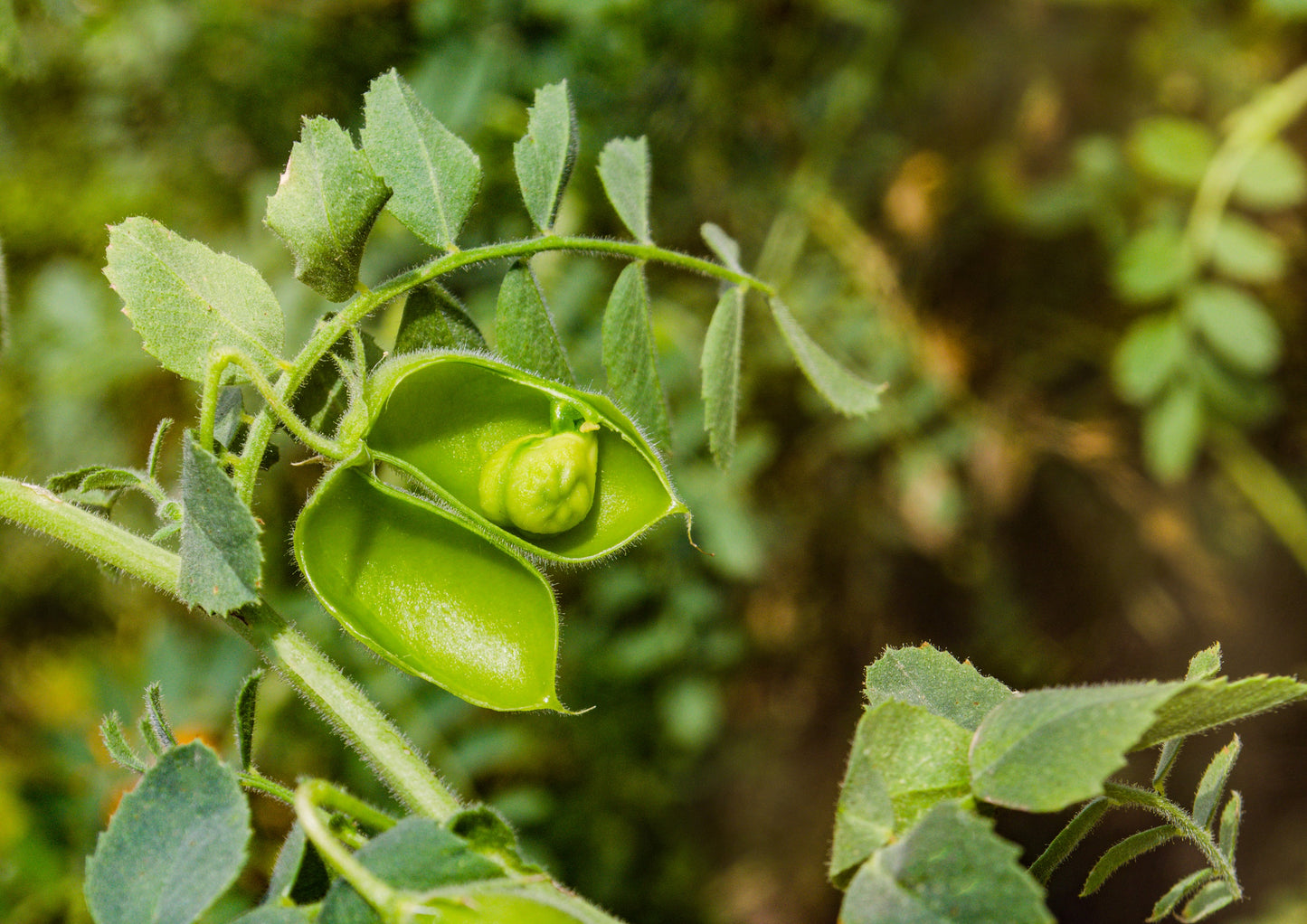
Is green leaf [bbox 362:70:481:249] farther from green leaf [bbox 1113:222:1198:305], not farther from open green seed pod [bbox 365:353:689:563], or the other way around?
green leaf [bbox 1113:222:1198:305]

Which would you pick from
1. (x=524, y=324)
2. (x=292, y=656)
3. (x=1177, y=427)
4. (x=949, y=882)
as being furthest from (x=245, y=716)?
(x=1177, y=427)

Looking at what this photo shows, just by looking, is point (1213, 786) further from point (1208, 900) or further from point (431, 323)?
point (431, 323)

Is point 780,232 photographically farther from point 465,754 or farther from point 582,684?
point 465,754

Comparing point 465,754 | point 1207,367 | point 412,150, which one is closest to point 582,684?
point 465,754

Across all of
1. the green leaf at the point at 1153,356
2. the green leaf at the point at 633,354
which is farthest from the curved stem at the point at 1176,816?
the green leaf at the point at 1153,356

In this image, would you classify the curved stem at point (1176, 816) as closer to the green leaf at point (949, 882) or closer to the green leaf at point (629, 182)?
the green leaf at point (949, 882)

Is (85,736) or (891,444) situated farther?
(891,444)
